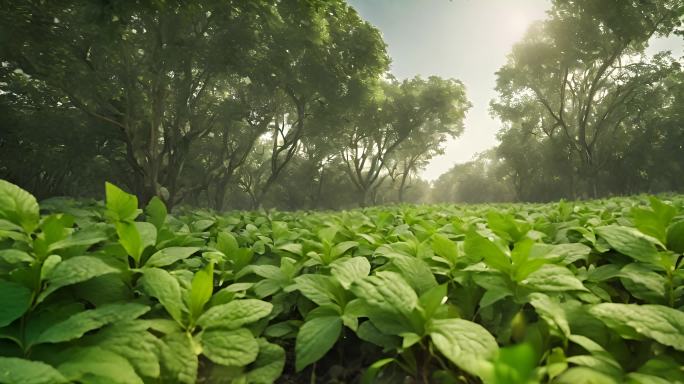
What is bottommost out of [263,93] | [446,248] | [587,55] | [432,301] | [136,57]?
[432,301]

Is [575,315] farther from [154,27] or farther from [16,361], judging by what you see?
[154,27]

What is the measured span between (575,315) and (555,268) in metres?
0.15

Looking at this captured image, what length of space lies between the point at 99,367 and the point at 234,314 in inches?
13.3

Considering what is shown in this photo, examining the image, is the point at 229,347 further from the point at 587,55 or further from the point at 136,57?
the point at 587,55

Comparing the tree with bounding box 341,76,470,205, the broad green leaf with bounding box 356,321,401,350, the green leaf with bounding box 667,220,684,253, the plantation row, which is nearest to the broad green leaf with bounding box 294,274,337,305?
the plantation row

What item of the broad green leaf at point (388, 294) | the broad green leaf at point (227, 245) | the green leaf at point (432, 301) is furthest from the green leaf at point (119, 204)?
the green leaf at point (432, 301)

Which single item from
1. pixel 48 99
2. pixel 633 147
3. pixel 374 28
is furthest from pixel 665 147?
pixel 48 99

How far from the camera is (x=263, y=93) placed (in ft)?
68.3

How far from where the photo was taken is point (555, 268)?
42.1 inches

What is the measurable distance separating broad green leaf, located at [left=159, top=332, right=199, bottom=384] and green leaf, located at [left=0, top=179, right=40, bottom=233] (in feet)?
2.78

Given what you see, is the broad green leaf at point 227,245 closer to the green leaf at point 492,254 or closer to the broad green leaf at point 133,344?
the broad green leaf at point 133,344

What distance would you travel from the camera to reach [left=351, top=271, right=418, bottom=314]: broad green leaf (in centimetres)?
93

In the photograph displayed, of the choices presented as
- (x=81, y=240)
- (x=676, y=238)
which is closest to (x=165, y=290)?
(x=81, y=240)

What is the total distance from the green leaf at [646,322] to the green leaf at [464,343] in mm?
300
